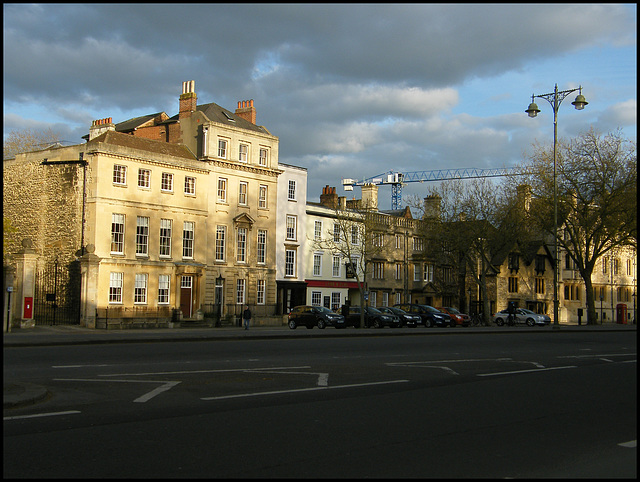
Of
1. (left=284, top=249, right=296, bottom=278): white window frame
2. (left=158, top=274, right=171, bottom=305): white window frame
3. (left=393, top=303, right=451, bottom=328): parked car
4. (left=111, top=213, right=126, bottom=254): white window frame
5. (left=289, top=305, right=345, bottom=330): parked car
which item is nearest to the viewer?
(left=111, top=213, right=126, bottom=254): white window frame

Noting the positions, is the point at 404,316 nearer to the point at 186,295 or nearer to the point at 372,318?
the point at 372,318

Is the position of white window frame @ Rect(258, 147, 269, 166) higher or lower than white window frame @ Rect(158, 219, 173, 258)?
higher

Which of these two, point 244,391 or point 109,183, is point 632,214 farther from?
point 244,391

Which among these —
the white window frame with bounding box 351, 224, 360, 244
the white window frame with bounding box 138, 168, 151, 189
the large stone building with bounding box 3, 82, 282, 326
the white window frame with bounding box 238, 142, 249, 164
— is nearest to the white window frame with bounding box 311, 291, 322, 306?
the large stone building with bounding box 3, 82, 282, 326

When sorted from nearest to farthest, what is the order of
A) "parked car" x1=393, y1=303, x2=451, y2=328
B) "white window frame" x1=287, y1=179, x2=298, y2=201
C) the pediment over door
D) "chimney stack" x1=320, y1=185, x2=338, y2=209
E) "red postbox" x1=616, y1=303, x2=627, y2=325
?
the pediment over door
"parked car" x1=393, y1=303, x2=451, y2=328
"white window frame" x1=287, y1=179, x2=298, y2=201
"red postbox" x1=616, y1=303, x2=627, y2=325
"chimney stack" x1=320, y1=185, x2=338, y2=209

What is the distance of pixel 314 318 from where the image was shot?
4653 cm

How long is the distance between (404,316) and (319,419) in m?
41.6

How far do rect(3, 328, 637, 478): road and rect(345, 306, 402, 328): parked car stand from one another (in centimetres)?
2959

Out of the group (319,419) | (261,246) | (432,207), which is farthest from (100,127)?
(319,419)

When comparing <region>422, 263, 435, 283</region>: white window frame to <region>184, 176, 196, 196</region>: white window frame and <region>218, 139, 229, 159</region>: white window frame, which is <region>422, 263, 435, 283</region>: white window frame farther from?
<region>184, 176, 196, 196</region>: white window frame

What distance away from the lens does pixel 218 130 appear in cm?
5212

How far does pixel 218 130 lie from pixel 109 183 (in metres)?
10.4

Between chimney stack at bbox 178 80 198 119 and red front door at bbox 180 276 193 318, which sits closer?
red front door at bbox 180 276 193 318

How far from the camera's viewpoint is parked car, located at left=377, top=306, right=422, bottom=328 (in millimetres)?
50844
